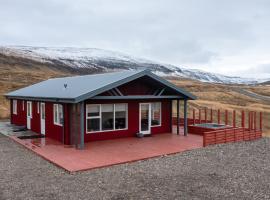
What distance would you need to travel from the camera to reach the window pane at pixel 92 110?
14.3m

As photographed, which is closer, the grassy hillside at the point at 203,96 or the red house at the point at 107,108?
the red house at the point at 107,108

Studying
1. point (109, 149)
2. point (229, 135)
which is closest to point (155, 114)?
point (229, 135)

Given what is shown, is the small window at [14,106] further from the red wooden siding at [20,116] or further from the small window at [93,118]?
the small window at [93,118]

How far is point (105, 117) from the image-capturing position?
1493 centimetres

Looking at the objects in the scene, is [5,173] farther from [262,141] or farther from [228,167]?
[262,141]

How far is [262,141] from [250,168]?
5.86 meters

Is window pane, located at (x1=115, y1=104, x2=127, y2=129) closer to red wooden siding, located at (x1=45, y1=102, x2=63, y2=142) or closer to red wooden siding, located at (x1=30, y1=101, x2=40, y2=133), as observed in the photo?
red wooden siding, located at (x1=45, y1=102, x2=63, y2=142)

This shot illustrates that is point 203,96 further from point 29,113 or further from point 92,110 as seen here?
point 92,110

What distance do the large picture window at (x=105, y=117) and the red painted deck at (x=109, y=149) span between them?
700mm

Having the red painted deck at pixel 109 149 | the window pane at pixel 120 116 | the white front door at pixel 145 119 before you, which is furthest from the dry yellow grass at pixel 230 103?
the window pane at pixel 120 116

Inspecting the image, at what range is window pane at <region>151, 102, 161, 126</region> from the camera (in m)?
16.9

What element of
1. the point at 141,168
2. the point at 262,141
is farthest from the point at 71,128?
the point at 262,141

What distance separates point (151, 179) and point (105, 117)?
21.1 feet

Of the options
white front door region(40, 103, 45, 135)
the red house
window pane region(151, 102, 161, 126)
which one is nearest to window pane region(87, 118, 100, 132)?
the red house
